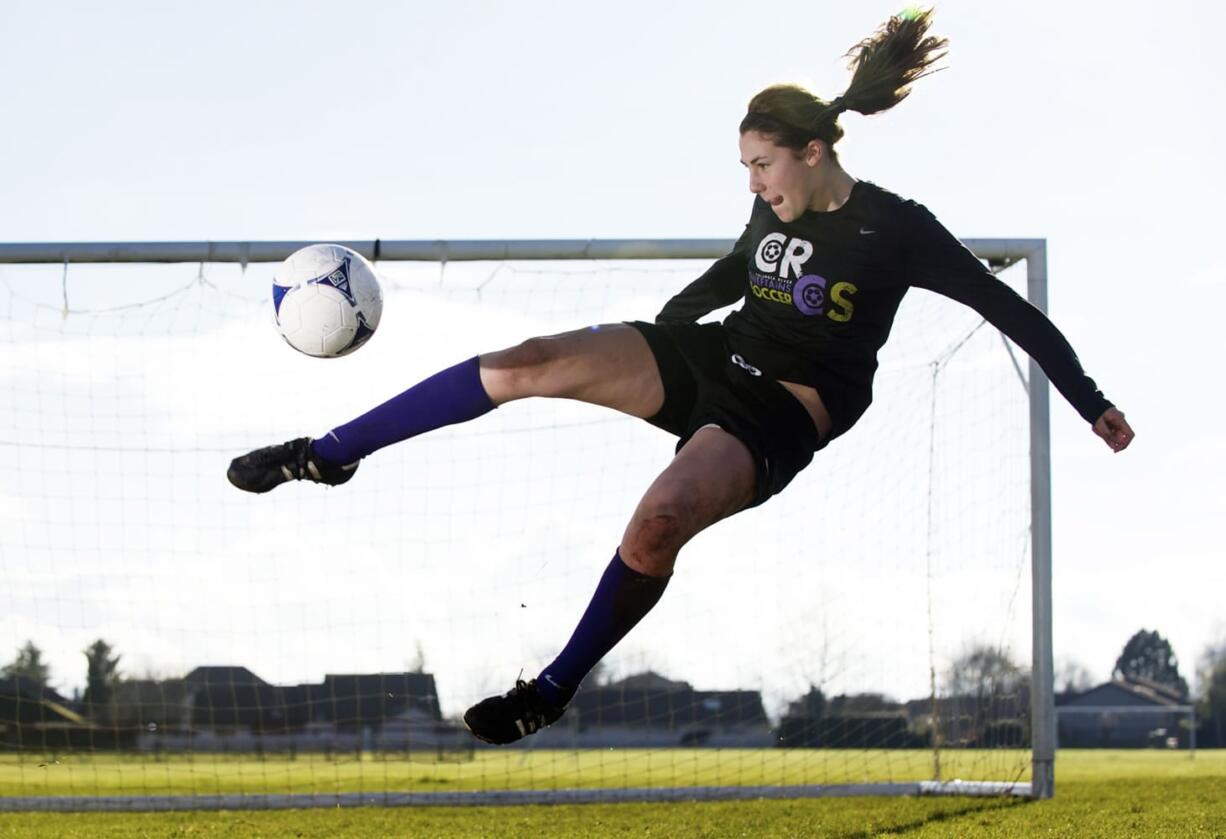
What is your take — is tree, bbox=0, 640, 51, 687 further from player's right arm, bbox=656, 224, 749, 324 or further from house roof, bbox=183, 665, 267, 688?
player's right arm, bbox=656, 224, 749, 324

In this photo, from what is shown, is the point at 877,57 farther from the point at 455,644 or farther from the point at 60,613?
the point at 60,613

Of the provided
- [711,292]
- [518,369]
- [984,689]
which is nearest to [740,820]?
[984,689]

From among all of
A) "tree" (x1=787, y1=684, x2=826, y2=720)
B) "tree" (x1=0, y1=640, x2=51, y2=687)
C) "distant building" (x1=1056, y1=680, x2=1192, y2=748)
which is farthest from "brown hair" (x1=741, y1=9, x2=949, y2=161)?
"distant building" (x1=1056, y1=680, x2=1192, y2=748)

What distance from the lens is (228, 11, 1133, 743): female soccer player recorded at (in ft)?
12.9

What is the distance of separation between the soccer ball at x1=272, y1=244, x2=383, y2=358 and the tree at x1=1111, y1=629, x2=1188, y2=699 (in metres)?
90.3

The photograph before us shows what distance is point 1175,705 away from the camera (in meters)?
72.3

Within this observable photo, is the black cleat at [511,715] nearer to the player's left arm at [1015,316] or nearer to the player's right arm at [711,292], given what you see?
the player's right arm at [711,292]

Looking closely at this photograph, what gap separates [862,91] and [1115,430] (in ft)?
4.24

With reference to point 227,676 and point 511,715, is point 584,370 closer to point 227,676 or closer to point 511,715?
point 511,715

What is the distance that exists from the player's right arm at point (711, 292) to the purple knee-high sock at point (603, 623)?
1007mm

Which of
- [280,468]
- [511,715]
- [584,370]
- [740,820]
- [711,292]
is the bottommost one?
[740,820]

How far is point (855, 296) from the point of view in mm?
4113

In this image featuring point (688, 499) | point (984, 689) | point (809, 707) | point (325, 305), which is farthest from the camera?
point (809, 707)

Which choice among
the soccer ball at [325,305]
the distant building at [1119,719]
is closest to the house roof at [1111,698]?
the distant building at [1119,719]
